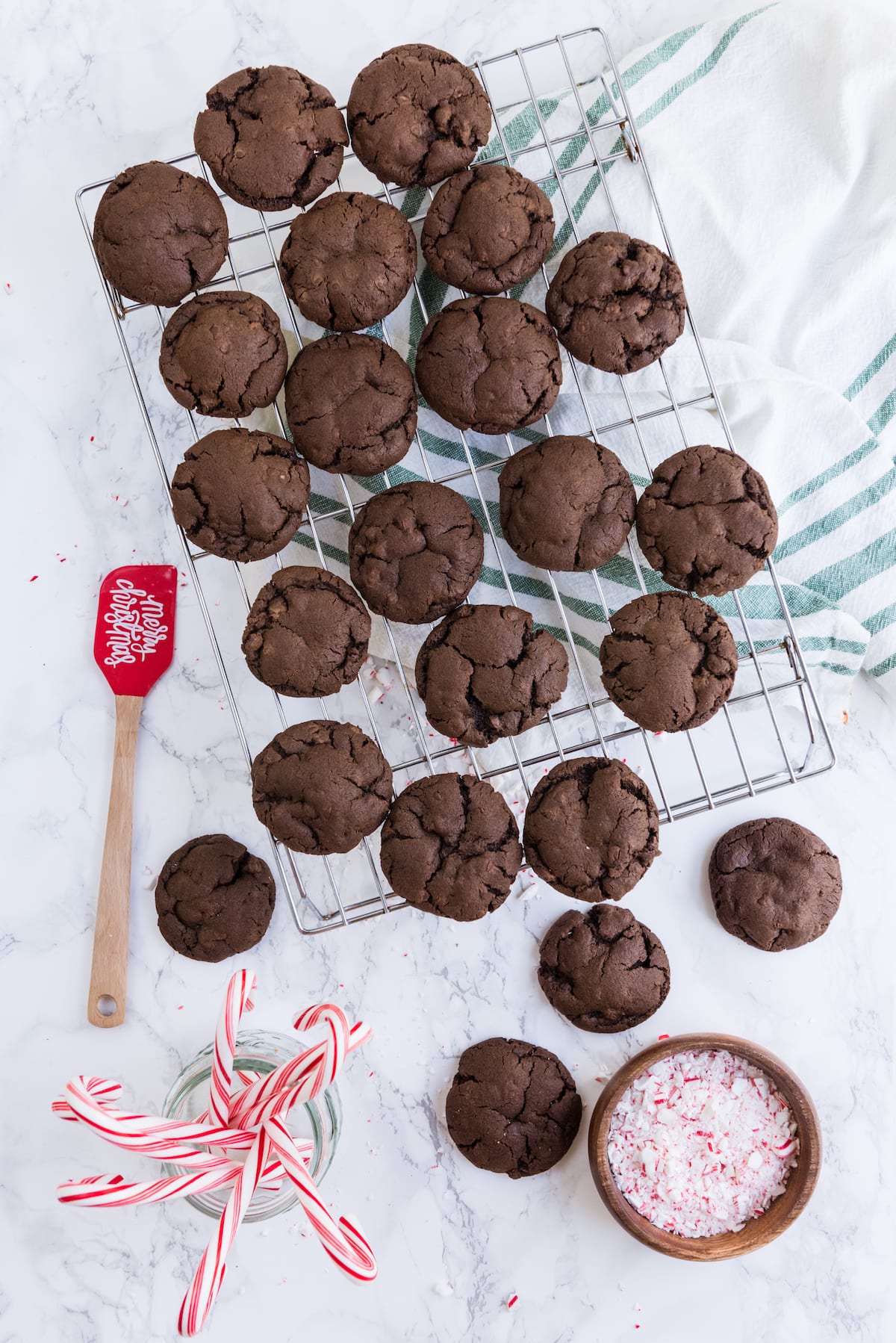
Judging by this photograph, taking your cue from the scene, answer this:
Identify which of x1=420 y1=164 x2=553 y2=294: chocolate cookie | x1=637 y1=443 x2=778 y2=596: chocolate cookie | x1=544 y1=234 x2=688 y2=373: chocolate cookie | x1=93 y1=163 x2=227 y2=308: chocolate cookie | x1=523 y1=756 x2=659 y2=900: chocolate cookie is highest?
x1=93 y1=163 x2=227 y2=308: chocolate cookie

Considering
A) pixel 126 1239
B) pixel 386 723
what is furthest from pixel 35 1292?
pixel 386 723

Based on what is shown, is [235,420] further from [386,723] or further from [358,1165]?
[358,1165]

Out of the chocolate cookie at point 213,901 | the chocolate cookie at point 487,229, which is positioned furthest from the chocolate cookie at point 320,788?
the chocolate cookie at point 487,229

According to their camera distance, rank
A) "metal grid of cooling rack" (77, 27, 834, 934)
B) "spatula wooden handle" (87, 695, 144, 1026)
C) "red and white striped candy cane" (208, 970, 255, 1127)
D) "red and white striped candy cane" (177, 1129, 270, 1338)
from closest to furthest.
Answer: "red and white striped candy cane" (177, 1129, 270, 1338) < "red and white striped candy cane" (208, 970, 255, 1127) < "metal grid of cooling rack" (77, 27, 834, 934) < "spatula wooden handle" (87, 695, 144, 1026)

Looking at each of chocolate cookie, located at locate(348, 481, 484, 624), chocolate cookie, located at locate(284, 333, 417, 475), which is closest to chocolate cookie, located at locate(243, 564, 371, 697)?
chocolate cookie, located at locate(348, 481, 484, 624)

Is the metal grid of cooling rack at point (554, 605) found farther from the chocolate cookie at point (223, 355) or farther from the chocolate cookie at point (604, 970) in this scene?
the chocolate cookie at point (604, 970)

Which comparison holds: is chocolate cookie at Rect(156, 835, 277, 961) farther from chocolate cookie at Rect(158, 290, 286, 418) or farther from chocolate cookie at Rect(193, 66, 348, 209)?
chocolate cookie at Rect(193, 66, 348, 209)
